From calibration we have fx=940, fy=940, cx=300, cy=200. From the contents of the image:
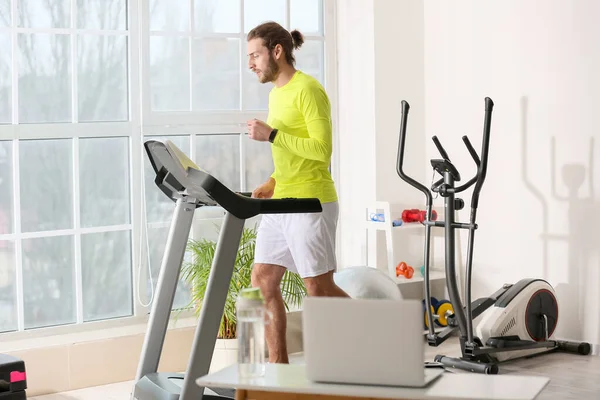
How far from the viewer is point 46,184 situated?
4715 millimetres

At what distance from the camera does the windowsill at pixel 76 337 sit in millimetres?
4453

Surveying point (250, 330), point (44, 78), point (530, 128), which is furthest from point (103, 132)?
point (250, 330)

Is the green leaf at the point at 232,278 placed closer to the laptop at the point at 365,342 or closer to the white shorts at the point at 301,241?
the white shorts at the point at 301,241

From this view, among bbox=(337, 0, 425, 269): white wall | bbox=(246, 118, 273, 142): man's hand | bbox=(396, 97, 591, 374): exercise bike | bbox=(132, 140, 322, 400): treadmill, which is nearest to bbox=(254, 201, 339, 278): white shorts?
bbox=(246, 118, 273, 142): man's hand

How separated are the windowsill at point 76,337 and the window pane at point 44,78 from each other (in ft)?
3.54

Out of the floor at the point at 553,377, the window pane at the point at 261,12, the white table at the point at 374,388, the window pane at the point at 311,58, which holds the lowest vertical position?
the floor at the point at 553,377

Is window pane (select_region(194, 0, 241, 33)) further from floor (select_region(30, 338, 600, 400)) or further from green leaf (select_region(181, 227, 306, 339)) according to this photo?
floor (select_region(30, 338, 600, 400))

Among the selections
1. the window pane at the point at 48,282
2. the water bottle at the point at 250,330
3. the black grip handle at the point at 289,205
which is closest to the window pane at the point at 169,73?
the window pane at the point at 48,282

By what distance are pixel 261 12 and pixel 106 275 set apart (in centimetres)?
176

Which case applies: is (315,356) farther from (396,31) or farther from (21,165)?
(396,31)

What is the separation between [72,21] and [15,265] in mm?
1253

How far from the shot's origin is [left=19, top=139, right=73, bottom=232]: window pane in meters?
4.65

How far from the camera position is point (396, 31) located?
5773 millimetres

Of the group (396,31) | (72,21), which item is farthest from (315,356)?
(396,31)
